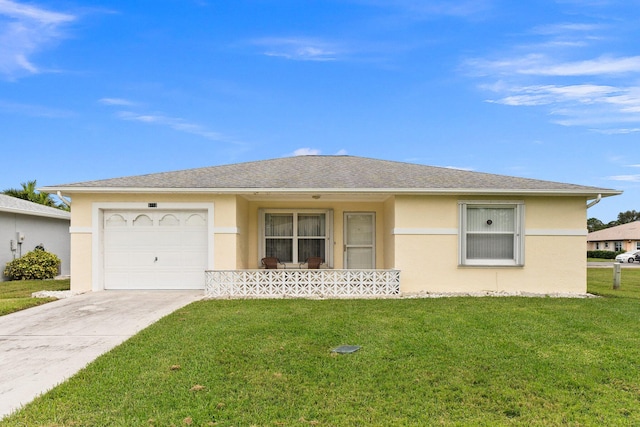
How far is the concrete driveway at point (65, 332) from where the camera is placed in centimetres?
476

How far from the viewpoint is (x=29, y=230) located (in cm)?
1781

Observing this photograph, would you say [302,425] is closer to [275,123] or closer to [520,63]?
[520,63]

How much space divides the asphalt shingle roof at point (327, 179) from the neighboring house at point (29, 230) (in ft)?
26.2

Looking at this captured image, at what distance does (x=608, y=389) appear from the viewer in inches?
174

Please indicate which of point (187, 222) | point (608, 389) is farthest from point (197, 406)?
point (187, 222)

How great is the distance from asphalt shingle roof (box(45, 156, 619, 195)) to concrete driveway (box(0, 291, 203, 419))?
2.95 m

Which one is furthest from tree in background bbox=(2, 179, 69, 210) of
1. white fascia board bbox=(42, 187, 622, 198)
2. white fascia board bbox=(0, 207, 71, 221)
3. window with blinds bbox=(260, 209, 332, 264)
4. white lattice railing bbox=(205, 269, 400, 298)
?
white lattice railing bbox=(205, 269, 400, 298)

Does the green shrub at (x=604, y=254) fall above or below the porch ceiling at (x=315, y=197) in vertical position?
below

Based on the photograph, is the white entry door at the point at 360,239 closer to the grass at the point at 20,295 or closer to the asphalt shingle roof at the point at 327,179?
the asphalt shingle roof at the point at 327,179

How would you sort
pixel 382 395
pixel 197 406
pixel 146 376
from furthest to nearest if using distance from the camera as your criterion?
pixel 146 376, pixel 382 395, pixel 197 406

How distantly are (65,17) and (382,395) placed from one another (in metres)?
15.4

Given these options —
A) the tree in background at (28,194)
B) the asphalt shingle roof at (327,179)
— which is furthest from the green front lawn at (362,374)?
the tree in background at (28,194)

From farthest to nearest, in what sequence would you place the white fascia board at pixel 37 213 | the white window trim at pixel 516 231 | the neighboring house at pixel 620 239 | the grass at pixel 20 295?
the neighboring house at pixel 620 239 → the white fascia board at pixel 37 213 → the white window trim at pixel 516 231 → the grass at pixel 20 295

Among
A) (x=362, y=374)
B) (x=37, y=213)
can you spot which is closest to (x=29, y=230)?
(x=37, y=213)
